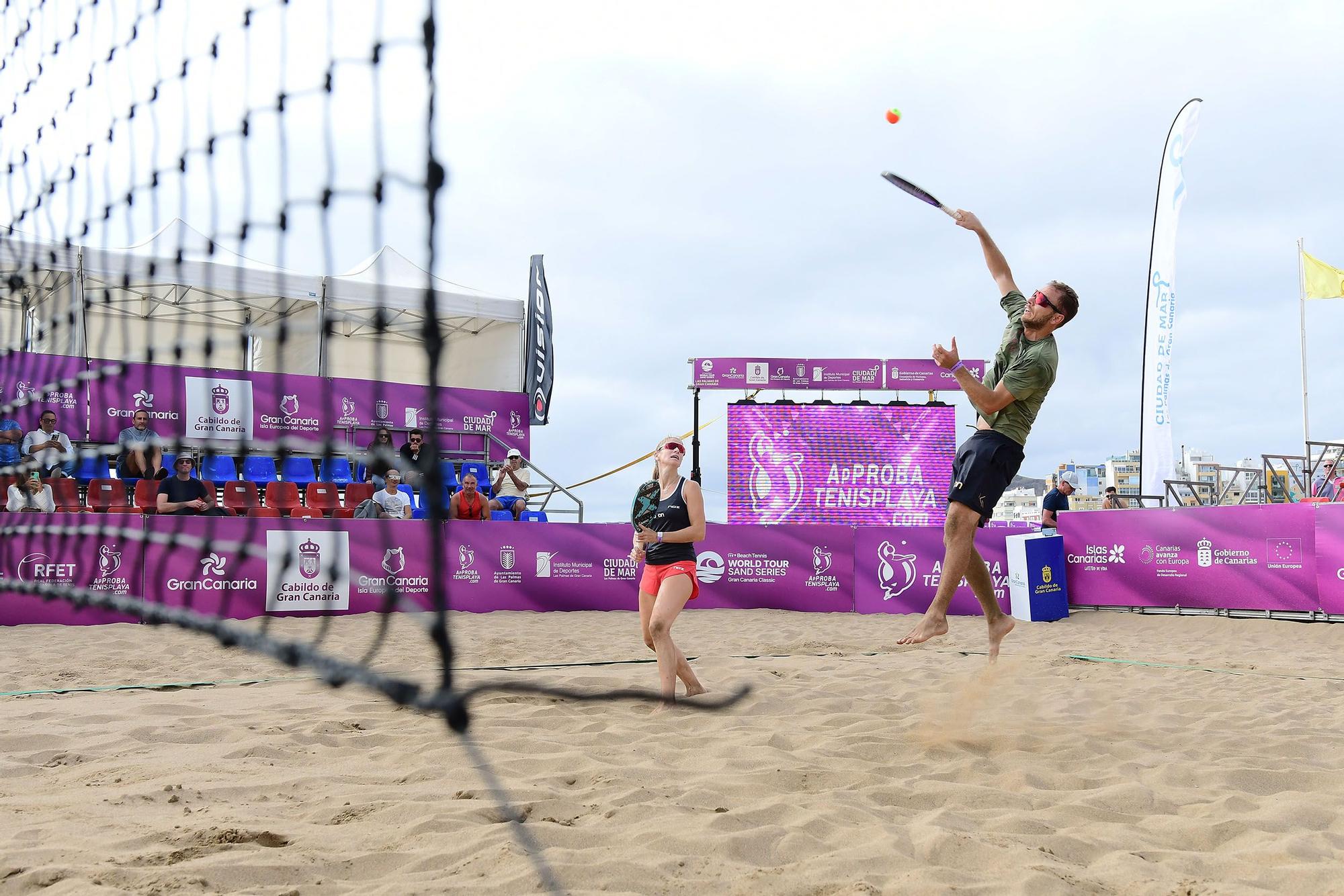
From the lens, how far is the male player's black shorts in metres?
3.84

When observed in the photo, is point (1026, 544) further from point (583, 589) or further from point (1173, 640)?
point (583, 589)

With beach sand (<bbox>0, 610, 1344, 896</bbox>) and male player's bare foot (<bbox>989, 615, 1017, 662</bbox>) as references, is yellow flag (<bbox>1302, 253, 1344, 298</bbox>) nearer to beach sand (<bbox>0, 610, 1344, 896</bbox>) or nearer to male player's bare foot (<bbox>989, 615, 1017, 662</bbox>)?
beach sand (<bbox>0, 610, 1344, 896</bbox>)

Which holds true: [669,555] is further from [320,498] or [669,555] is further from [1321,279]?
[1321,279]

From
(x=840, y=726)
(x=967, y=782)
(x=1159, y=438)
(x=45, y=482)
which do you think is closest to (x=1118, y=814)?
(x=967, y=782)

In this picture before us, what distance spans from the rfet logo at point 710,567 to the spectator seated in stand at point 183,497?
498 centimetres

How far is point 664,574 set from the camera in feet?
15.0

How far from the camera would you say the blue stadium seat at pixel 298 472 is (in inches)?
450

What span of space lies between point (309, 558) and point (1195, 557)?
904cm

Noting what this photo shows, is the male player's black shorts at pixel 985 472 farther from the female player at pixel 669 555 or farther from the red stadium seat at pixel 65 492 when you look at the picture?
the red stadium seat at pixel 65 492

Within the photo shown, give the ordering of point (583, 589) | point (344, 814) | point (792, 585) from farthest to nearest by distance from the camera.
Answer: point (792, 585)
point (583, 589)
point (344, 814)

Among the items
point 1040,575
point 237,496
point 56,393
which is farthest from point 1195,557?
point 56,393

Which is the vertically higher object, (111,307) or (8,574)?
(111,307)

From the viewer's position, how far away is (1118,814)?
293cm

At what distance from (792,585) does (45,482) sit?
24.7ft
